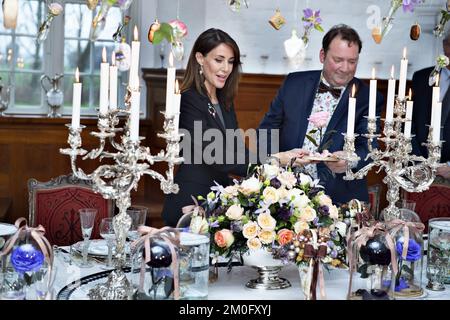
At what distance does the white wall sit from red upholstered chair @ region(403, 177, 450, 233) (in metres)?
2.80

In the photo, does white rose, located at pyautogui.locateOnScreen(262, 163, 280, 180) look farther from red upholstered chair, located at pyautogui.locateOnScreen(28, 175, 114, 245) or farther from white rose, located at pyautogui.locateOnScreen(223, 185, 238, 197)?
red upholstered chair, located at pyautogui.locateOnScreen(28, 175, 114, 245)

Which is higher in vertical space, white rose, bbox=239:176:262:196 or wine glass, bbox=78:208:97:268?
white rose, bbox=239:176:262:196

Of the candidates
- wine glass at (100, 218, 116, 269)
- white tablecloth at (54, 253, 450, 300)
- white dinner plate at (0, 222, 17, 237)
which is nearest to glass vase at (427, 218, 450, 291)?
white tablecloth at (54, 253, 450, 300)

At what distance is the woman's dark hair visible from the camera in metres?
3.41

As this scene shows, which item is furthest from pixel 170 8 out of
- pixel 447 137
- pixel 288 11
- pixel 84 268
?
pixel 84 268

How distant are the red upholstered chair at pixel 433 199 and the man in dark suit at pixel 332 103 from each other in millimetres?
372

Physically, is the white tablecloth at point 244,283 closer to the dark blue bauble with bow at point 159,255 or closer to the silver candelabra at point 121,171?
the silver candelabra at point 121,171

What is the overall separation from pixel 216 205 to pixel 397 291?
1.97 ft

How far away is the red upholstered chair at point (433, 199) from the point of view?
156 inches

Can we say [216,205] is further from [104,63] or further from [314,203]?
[104,63]

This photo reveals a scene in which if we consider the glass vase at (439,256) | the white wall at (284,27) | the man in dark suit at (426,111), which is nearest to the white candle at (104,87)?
the glass vase at (439,256)

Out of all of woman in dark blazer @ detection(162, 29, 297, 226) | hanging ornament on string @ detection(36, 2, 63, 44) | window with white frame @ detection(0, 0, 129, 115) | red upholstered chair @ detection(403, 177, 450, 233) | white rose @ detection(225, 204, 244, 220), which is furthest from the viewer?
window with white frame @ detection(0, 0, 129, 115)

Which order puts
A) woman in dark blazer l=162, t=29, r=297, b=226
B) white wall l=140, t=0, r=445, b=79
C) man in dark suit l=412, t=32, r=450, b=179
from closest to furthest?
woman in dark blazer l=162, t=29, r=297, b=226 < man in dark suit l=412, t=32, r=450, b=179 < white wall l=140, t=0, r=445, b=79

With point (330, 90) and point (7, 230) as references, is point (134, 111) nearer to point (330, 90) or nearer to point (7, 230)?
point (7, 230)
